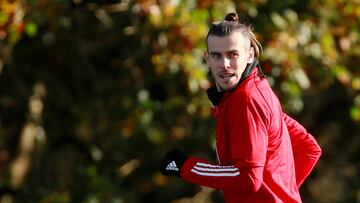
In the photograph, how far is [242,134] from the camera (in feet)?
16.6

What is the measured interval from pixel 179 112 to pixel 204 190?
1830 millimetres

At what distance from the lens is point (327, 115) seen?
1448 cm

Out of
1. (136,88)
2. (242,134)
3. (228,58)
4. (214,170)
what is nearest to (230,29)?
(228,58)

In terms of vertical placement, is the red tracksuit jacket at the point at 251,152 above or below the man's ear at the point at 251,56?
below

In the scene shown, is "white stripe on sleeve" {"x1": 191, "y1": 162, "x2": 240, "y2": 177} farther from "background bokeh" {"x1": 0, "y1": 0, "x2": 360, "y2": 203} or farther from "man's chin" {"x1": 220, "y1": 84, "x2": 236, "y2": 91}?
"background bokeh" {"x1": 0, "y1": 0, "x2": 360, "y2": 203}

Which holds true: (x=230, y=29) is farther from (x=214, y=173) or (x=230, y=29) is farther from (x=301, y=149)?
(x=301, y=149)

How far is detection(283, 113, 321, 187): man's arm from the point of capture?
582 cm

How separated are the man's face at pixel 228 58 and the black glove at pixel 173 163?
41 centimetres

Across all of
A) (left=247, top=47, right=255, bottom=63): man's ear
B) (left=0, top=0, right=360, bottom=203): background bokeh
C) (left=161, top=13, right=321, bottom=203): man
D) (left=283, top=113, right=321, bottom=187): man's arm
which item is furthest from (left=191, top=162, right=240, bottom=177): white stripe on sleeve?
(left=0, top=0, right=360, bottom=203): background bokeh

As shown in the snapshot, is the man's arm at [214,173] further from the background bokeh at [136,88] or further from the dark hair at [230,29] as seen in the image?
the background bokeh at [136,88]

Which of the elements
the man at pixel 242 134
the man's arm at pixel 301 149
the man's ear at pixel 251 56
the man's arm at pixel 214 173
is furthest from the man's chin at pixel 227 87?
the man's arm at pixel 301 149

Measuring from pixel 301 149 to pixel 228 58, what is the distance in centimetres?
89

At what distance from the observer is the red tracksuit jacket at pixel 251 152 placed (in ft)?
16.6

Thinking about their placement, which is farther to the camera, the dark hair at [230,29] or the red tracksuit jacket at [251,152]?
the dark hair at [230,29]
